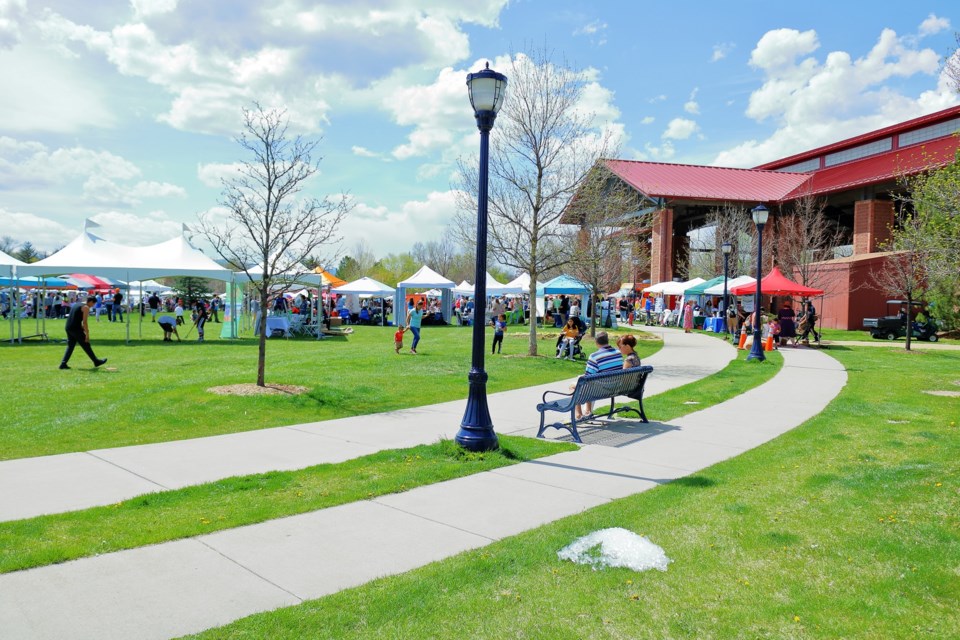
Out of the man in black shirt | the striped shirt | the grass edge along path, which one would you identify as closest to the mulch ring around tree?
the grass edge along path

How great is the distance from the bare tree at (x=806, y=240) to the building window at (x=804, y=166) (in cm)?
750

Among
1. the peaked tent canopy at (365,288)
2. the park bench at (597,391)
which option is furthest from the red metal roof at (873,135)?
the park bench at (597,391)

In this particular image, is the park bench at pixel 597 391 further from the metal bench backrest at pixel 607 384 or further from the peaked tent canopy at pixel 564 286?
the peaked tent canopy at pixel 564 286

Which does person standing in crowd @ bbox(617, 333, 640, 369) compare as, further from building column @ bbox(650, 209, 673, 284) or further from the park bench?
building column @ bbox(650, 209, 673, 284)

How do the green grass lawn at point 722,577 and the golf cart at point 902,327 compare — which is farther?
the golf cart at point 902,327

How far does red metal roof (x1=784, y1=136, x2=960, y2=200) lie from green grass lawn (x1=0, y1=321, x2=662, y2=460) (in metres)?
26.2

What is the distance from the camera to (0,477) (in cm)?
618

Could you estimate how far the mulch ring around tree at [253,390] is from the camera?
10562 mm

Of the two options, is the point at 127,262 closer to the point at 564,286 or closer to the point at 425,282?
the point at 425,282

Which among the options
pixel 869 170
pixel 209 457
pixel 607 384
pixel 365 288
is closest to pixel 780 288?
pixel 607 384

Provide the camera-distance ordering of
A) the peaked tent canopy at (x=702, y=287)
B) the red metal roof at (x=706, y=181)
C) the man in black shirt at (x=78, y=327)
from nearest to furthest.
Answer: the man in black shirt at (x=78, y=327)
the peaked tent canopy at (x=702, y=287)
the red metal roof at (x=706, y=181)

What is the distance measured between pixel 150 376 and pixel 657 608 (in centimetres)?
1189

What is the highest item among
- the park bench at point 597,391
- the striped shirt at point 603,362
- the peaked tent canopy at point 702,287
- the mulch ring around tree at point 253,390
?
the peaked tent canopy at point 702,287

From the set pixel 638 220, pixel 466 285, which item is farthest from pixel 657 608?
pixel 466 285
